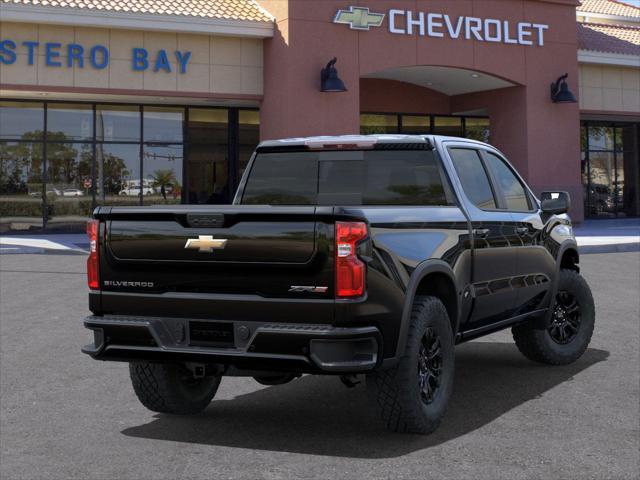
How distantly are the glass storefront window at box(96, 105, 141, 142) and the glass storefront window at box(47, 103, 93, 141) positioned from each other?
0.97 feet

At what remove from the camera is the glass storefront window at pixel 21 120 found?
26.4 metres

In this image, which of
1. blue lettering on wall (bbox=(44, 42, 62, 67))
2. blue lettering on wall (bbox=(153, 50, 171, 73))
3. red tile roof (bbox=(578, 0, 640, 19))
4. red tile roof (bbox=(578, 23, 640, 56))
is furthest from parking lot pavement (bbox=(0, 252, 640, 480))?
red tile roof (bbox=(578, 0, 640, 19))

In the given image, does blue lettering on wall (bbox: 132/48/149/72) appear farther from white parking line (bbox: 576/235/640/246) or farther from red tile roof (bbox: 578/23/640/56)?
red tile roof (bbox: 578/23/640/56)

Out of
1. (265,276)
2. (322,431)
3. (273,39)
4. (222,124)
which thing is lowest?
(322,431)

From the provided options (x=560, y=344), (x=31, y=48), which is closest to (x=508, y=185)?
(x=560, y=344)

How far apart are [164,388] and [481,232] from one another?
2.54 meters

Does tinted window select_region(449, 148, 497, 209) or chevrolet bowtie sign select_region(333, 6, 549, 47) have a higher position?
chevrolet bowtie sign select_region(333, 6, 549, 47)

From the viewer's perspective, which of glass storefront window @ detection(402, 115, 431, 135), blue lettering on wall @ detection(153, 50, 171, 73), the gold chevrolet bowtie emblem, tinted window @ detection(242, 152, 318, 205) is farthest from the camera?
glass storefront window @ detection(402, 115, 431, 135)

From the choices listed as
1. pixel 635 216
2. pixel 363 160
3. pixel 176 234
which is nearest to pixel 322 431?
pixel 176 234

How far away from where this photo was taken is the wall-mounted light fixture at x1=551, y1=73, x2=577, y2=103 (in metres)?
27.9

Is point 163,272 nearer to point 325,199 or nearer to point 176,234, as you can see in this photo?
point 176,234

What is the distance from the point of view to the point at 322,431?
18.8 ft

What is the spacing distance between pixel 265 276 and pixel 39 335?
510 centimetres

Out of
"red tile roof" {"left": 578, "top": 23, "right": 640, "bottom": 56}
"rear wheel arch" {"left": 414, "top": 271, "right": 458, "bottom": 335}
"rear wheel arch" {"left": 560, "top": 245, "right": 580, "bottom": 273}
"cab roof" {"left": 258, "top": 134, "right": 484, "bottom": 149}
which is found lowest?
"rear wheel arch" {"left": 414, "top": 271, "right": 458, "bottom": 335}
